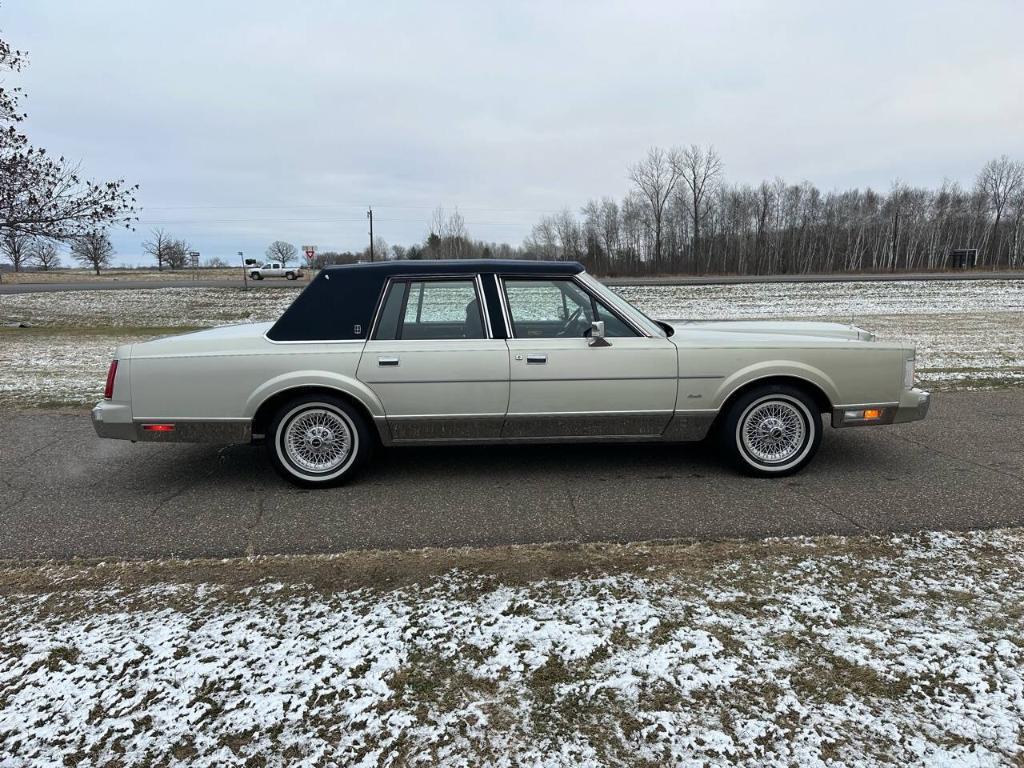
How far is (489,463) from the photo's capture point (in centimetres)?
487

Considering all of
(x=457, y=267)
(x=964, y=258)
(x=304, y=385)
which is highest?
(x=964, y=258)

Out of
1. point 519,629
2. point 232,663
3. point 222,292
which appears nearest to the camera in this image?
point 232,663

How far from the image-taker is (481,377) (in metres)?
4.23

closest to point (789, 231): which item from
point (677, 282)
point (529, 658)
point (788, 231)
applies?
point (788, 231)

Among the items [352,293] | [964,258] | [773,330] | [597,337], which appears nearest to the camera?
[597,337]

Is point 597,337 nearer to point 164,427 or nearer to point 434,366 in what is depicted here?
point 434,366

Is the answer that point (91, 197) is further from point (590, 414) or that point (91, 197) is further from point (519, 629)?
point (519, 629)

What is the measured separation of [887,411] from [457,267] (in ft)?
10.9

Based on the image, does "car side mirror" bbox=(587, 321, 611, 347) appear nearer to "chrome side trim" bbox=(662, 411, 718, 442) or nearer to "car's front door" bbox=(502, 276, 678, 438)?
"car's front door" bbox=(502, 276, 678, 438)

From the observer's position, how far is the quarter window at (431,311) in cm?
434

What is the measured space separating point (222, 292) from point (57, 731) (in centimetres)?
2991

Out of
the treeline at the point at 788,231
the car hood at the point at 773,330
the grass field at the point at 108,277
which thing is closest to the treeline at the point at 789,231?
the treeline at the point at 788,231

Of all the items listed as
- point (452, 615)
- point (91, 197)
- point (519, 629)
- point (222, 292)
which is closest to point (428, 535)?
point (452, 615)

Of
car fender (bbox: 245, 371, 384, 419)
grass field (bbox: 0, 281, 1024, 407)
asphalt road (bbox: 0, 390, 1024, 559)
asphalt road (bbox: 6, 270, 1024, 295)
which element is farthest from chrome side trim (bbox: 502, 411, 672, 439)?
asphalt road (bbox: 6, 270, 1024, 295)
